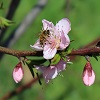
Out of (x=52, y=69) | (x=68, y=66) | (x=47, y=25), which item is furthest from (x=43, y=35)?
(x=68, y=66)

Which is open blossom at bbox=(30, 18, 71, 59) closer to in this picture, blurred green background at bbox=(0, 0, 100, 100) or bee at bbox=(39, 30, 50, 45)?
bee at bbox=(39, 30, 50, 45)

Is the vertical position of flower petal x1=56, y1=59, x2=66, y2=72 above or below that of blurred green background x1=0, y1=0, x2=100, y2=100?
above

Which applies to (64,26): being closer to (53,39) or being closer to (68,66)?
(53,39)

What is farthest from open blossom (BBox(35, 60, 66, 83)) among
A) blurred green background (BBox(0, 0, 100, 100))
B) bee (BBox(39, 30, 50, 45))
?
blurred green background (BBox(0, 0, 100, 100))

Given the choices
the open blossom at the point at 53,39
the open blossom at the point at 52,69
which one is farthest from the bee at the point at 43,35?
the open blossom at the point at 52,69

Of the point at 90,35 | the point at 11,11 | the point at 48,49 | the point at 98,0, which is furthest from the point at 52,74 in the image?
the point at 98,0

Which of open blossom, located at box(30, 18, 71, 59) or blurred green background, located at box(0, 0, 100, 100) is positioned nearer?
open blossom, located at box(30, 18, 71, 59)

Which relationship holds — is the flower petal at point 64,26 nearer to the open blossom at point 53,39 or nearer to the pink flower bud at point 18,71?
the open blossom at point 53,39

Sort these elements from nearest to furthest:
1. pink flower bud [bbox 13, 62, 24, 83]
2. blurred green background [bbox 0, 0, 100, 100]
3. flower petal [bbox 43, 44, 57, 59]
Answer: flower petal [bbox 43, 44, 57, 59]
pink flower bud [bbox 13, 62, 24, 83]
blurred green background [bbox 0, 0, 100, 100]
